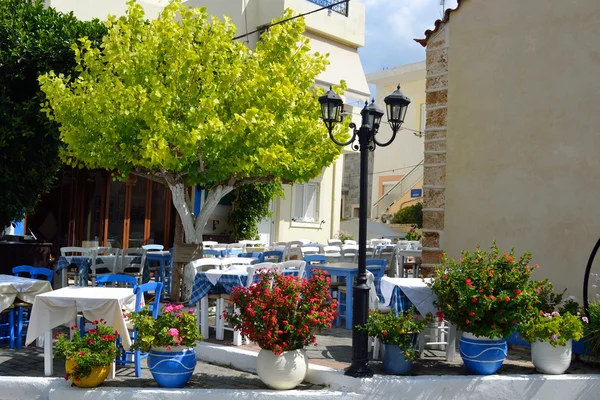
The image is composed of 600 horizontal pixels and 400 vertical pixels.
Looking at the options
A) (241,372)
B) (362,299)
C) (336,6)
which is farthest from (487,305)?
(336,6)

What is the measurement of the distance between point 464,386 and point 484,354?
403 millimetres

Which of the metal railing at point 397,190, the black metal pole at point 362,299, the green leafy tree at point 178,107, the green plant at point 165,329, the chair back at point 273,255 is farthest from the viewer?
the metal railing at point 397,190

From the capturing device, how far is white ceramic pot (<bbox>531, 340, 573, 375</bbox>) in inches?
253

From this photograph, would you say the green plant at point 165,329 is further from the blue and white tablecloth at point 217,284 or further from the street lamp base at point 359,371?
the blue and white tablecloth at point 217,284

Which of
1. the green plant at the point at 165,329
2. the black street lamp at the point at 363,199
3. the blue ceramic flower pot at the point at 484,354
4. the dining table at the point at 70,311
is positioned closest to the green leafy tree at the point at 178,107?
the black street lamp at the point at 363,199

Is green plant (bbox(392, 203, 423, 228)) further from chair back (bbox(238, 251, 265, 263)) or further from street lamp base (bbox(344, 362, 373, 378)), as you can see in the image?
street lamp base (bbox(344, 362, 373, 378))

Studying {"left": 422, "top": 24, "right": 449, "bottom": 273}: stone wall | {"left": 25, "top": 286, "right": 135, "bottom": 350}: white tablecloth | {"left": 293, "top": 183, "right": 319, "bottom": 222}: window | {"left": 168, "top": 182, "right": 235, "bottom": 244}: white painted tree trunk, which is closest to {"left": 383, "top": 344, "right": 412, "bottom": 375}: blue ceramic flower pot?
{"left": 25, "top": 286, "right": 135, "bottom": 350}: white tablecloth

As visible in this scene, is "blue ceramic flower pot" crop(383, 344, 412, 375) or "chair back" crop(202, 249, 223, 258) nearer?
"blue ceramic flower pot" crop(383, 344, 412, 375)

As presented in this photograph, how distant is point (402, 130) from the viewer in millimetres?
31781

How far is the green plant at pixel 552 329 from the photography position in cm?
632

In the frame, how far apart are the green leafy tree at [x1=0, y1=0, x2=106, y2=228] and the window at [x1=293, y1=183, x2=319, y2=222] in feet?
28.9

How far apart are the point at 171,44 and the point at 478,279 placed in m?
5.71

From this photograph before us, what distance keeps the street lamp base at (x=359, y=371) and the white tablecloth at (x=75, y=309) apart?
2.16 meters

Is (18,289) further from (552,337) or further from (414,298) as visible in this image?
(552,337)
